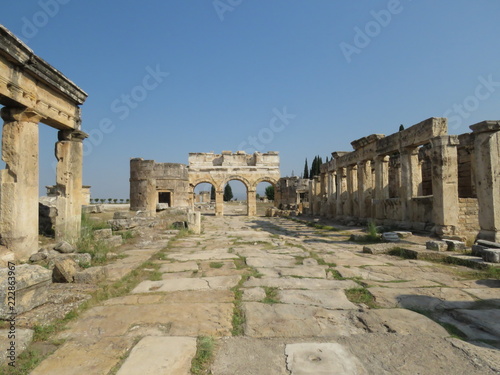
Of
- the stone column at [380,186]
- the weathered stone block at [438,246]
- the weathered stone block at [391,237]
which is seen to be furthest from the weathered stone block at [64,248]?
the stone column at [380,186]

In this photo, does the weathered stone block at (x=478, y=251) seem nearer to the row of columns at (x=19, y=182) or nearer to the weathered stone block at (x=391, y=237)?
the weathered stone block at (x=391, y=237)

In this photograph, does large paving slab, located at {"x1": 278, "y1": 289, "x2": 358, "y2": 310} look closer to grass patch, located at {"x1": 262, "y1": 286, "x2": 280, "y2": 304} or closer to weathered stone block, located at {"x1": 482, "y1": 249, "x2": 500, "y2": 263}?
grass patch, located at {"x1": 262, "y1": 286, "x2": 280, "y2": 304}

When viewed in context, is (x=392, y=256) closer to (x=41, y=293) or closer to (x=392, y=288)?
(x=392, y=288)

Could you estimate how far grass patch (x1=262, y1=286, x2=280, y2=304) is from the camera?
3422 millimetres

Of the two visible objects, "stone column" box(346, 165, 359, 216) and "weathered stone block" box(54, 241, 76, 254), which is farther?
"stone column" box(346, 165, 359, 216)

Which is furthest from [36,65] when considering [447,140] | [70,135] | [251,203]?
[251,203]

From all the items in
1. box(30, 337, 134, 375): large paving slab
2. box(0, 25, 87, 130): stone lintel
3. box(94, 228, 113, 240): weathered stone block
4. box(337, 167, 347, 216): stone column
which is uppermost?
box(0, 25, 87, 130): stone lintel

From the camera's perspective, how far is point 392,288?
389 centimetres

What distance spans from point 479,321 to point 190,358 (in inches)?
105

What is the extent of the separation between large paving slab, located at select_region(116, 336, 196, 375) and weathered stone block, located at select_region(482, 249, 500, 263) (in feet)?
16.8

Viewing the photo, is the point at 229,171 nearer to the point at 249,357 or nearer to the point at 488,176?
the point at 488,176

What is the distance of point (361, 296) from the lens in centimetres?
360

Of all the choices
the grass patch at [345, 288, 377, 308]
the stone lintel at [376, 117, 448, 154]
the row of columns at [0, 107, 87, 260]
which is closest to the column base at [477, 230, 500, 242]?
→ the stone lintel at [376, 117, 448, 154]

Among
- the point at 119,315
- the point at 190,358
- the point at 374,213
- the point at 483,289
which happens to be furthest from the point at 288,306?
the point at 374,213
